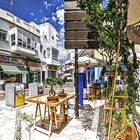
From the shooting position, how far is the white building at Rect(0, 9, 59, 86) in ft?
75.1

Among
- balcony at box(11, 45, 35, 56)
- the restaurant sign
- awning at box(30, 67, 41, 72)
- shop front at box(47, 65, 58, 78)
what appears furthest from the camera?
shop front at box(47, 65, 58, 78)

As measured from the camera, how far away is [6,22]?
2336 centimetres

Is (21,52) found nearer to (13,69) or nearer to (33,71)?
(13,69)

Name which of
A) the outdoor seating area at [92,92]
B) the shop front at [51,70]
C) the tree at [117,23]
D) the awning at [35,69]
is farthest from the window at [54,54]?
the tree at [117,23]

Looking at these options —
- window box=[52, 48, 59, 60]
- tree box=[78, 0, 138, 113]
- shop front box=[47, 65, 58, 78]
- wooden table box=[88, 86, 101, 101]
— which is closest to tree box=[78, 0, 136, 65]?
tree box=[78, 0, 138, 113]

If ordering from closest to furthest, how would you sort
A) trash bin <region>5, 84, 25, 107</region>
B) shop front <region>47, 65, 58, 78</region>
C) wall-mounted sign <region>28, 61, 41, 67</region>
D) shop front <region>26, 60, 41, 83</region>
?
trash bin <region>5, 84, 25, 107</region>, shop front <region>26, 60, 41, 83</region>, wall-mounted sign <region>28, 61, 41, 67</region>, shop front <region>47, 65, 58, 78</region>

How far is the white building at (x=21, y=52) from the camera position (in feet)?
75.1

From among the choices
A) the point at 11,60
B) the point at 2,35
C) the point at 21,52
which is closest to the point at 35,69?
the point at 21,52

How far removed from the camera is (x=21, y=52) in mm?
25734

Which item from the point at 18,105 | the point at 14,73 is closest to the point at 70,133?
the point at 18,105

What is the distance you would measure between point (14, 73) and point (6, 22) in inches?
217

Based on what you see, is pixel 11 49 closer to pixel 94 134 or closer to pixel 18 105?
pixel 18 105

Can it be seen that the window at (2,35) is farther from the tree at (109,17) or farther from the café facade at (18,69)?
the tree at (109,17)

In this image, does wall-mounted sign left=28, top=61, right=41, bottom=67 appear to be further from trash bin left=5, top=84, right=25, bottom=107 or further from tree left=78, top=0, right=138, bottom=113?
tree left=78, top=0, right=138, bottom=113
